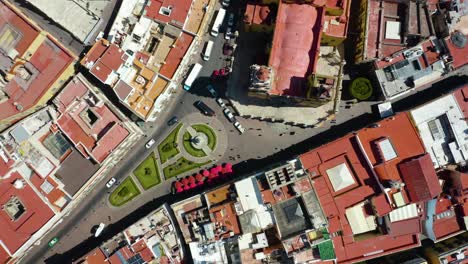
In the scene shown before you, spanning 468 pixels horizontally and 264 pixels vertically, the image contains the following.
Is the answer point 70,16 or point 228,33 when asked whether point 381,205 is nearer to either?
point 228,33

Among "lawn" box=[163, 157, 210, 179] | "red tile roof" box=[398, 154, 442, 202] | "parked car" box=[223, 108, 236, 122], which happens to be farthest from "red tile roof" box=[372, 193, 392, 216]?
"lawn" box=[163, 157, 210, 179]

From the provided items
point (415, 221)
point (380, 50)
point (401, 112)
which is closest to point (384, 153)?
point (401, 112)

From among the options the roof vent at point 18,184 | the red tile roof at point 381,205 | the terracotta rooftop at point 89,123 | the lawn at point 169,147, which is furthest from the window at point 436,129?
the roof vent at point 18,184

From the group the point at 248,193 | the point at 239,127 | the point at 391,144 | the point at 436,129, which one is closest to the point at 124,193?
the point at 239,127

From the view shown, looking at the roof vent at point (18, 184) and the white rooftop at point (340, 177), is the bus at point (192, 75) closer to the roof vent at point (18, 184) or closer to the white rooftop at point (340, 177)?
the white rooftop at point (340, 177)

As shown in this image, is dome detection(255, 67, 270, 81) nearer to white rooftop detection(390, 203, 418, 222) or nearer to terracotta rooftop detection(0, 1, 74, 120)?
white rooftop detection(390, 203, 418, 222)

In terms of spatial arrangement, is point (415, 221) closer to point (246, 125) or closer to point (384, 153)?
point (384, 153)
